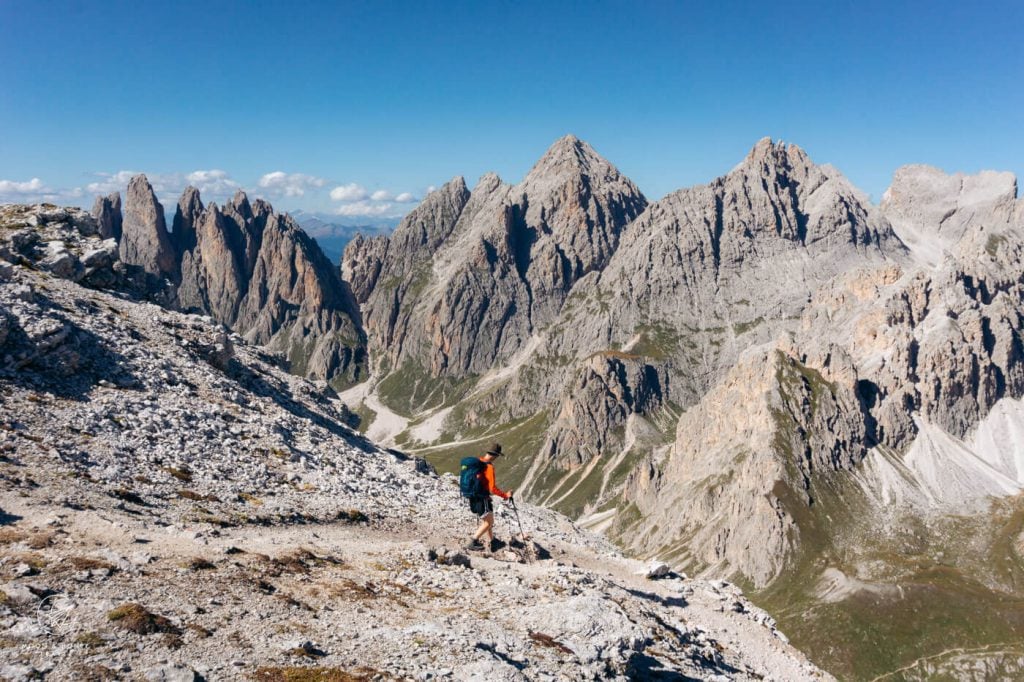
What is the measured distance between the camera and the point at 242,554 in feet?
91.1

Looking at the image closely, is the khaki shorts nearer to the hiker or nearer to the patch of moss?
the hiker

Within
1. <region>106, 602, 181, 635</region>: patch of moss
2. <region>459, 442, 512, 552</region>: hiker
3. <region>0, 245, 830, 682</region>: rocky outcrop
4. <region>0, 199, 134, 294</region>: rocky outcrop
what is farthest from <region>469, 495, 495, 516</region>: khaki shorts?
<region>0, 199, 134, 294</region>: rocky outcrop

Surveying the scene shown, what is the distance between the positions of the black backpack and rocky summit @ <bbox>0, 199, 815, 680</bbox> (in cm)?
320

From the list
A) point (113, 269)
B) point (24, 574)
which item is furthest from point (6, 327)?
point (113, 269)

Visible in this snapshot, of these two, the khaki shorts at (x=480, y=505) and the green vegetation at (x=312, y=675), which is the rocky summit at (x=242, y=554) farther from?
the khaki shorts at (x=480, y=505)

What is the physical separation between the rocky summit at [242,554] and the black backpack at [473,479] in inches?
126

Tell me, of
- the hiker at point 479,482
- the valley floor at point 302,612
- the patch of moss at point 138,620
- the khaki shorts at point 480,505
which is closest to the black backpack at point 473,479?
the hiker at point 479,482

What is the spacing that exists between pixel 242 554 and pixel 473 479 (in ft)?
37.4

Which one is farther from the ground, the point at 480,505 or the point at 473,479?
the point at 473,479

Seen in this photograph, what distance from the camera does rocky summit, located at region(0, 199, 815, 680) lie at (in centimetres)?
2014

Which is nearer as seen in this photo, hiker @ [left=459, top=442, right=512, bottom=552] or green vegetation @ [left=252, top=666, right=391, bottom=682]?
green vegetation @ [left=252, top=666, right=391, bottom=682]

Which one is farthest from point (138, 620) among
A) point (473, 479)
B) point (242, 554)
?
point (473, 479)

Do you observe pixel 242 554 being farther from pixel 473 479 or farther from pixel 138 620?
pixel 473 479

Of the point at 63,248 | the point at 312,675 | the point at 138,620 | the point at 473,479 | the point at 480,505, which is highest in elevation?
the point at 63,248
